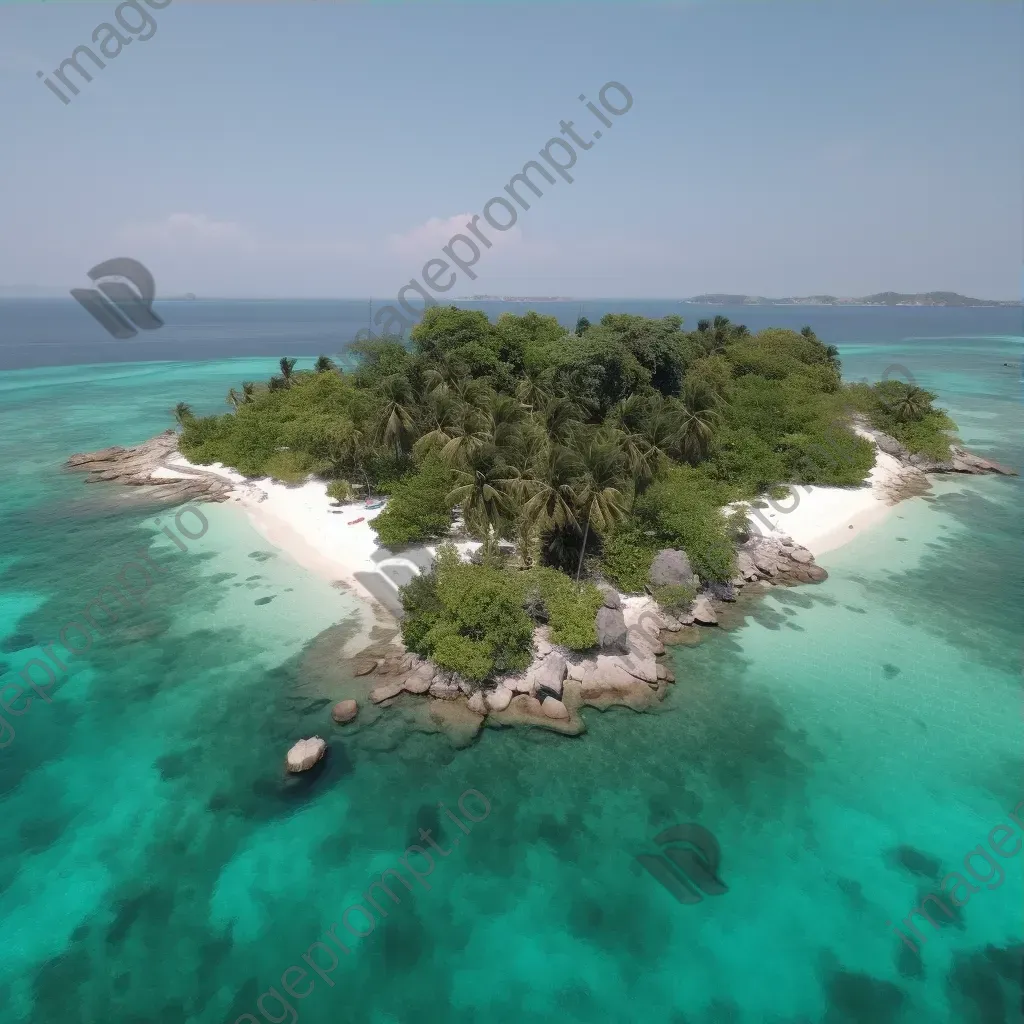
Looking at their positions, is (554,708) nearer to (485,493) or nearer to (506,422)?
(485,493)

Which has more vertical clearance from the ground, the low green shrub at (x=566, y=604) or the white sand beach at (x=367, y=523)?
the low green shrub at (x=566, y=604)

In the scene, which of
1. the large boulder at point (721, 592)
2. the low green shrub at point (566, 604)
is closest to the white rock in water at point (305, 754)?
the low green shrub at point (566, 604)

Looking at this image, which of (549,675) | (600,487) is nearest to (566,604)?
(549,675)

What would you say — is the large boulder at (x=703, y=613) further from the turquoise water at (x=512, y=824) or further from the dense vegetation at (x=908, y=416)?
the dense vegetation at (x=908, y=416)

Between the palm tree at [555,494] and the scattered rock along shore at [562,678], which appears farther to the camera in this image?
the palm tree at [555,494]

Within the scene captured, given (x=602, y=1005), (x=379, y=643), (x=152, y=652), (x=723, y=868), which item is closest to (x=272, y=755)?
(x=379, y=643)

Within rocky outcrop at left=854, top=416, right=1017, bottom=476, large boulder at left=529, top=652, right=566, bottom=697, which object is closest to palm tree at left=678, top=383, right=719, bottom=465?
rocky outcrop at left=854, top=416, right=1017, bottom=476

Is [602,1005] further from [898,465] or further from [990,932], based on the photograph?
[898,465]
